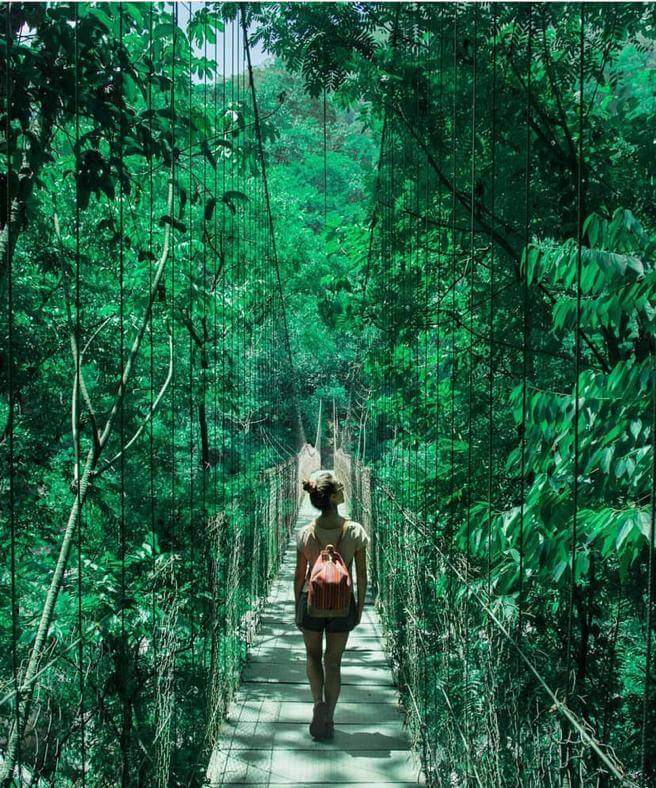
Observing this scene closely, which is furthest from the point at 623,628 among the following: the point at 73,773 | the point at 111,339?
the point at 111,339

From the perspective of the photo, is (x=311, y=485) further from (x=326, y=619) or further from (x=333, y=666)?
(x=333, y=666)

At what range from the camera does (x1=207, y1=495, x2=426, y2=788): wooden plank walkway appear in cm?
199

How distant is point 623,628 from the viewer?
3010 millimetres

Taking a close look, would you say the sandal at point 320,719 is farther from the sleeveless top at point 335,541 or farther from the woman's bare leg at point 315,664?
the sleeveless top at point 335,541

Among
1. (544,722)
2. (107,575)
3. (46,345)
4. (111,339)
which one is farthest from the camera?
(111,339)

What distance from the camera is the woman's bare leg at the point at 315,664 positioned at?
7.23ft

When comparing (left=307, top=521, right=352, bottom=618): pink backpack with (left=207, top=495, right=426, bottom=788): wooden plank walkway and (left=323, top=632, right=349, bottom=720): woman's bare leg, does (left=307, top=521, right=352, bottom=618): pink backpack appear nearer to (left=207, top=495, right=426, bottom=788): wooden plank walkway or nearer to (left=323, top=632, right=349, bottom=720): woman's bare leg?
(left=323, top=632, right=349, bottom=720): woman's bare leg

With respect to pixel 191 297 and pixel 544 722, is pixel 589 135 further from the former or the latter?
pixel 544 722

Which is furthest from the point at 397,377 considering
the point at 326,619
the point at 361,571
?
the point at 326,619

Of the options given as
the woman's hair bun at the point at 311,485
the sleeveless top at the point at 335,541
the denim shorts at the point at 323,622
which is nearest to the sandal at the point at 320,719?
the denim shorts at the point at 323,622

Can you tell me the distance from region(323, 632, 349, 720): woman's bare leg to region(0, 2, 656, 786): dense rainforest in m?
0.23

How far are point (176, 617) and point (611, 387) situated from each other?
3.39 feet

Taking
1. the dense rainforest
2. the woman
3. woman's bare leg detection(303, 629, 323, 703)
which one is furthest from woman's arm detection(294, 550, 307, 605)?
the dense rainforest

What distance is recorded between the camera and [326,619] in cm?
220
